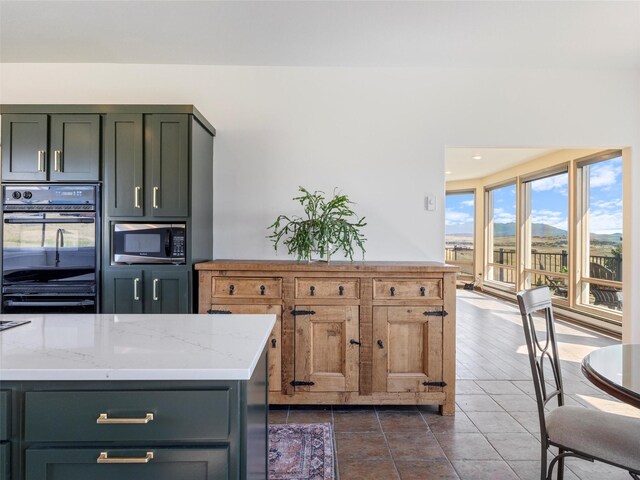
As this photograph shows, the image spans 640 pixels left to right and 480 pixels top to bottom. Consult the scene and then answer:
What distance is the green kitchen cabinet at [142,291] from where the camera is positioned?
2598mm

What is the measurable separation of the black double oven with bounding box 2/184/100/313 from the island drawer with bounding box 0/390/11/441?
1775 mm

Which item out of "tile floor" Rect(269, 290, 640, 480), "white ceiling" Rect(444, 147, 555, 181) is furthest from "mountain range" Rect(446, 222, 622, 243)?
"tile floor" Rect(269, 290, 640, 480)

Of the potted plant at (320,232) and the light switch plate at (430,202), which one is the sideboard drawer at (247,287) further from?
the light switch plate at (430,202)

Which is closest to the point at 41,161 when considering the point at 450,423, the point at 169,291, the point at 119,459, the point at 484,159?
the point at 169,291

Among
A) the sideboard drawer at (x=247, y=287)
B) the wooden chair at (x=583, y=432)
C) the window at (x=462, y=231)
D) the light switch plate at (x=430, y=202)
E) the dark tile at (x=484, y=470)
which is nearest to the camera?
the wooden chair at (x=583, y=432)

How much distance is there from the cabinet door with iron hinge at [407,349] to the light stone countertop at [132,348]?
1.28 meters

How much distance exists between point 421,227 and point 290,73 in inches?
72.5

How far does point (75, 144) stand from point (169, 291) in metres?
1.27

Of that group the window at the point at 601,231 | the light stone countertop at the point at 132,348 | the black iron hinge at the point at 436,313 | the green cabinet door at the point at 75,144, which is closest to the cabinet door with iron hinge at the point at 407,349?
→ the black iron hinge at the point at 436,313

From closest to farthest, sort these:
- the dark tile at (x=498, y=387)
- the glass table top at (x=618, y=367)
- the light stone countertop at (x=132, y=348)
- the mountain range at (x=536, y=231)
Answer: the light stone countertop at (x=132, y=348), the glass table top at (x=618, y=367), the dark tile at (x=498, y=387), the mountain range at (x=536, y=231)

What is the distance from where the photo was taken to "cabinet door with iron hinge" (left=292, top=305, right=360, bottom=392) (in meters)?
2.63

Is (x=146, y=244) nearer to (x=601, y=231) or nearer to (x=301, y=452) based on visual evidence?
(x=301, y=452)

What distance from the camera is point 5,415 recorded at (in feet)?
3.19

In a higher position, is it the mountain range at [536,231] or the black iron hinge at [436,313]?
the mountain range at [536,231]
